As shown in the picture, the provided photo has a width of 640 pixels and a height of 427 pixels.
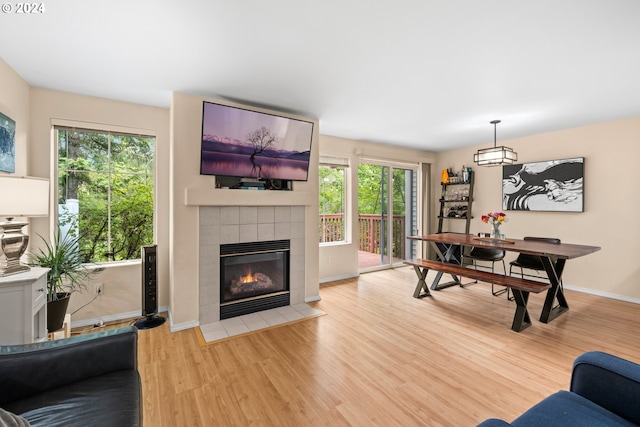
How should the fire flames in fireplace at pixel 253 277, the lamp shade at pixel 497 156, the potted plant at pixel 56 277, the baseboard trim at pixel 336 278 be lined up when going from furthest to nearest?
the baseboard trim at pixel 336 278 → the lamp shade at pixel 497 156 → the fire flames in fireplace at pixel 253 277 → the potted plant at pixel 56 277

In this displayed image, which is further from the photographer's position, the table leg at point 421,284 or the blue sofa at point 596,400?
the table leg at point 421,284

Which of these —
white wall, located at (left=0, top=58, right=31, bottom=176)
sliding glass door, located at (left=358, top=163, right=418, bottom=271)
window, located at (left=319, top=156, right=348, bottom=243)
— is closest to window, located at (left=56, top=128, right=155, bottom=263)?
white wall, located at (left=0, top=58, right=31, bottom=176)

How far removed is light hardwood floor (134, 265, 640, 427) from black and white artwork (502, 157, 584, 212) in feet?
5.02

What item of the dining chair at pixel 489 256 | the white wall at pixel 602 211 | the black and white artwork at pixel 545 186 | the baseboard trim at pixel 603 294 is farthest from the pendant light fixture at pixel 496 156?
the baseboard trim at pixel 603 294

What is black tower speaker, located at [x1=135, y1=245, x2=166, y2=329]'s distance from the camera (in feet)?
9.36

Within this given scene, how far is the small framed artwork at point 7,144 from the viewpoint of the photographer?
211cm

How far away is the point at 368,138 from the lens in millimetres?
4742

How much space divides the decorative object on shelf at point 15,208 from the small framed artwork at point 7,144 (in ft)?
1.56

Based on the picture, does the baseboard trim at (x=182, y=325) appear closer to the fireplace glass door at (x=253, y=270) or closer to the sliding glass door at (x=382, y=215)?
the fireplace glass door at (x=253, y=270)

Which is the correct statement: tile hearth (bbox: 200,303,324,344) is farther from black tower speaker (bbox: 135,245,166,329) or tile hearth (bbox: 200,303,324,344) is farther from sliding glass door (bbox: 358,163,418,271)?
sliding glass door (bbox: 358,163,418,271)

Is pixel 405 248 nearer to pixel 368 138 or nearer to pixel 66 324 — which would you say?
pixel 368 138

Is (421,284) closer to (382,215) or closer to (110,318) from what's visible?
(382,215)

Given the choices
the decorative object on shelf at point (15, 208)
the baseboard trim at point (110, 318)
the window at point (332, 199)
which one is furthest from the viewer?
the window at point (332, 199)

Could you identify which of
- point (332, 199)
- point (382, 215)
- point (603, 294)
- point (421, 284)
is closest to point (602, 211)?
point (603, 294)
